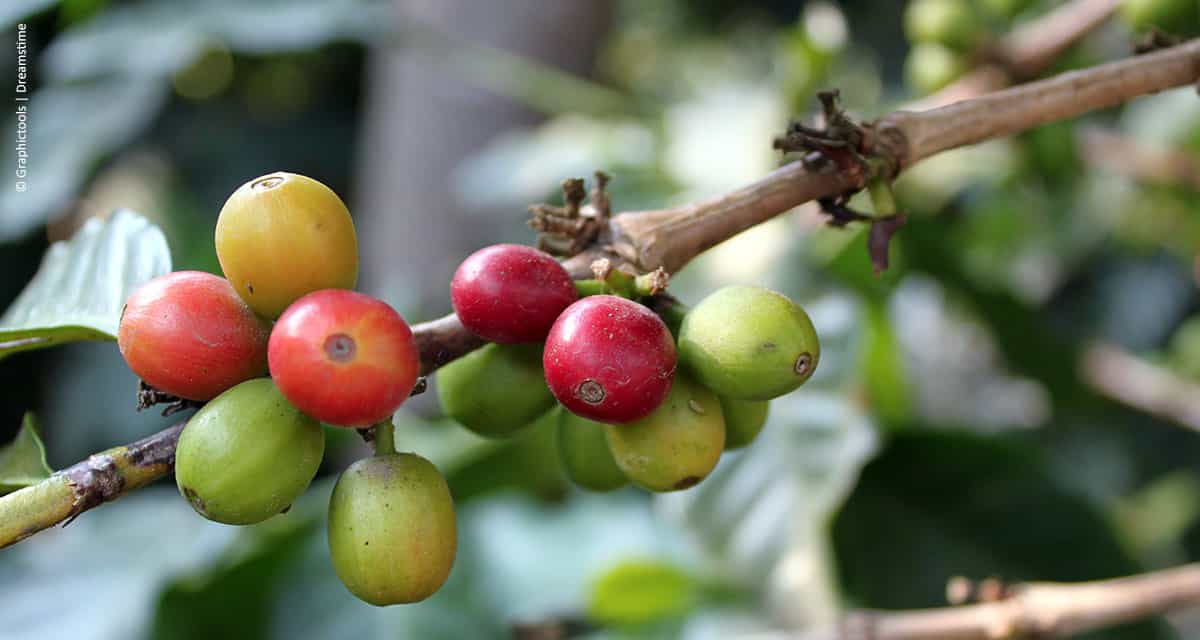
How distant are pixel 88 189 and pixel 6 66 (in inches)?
21.8

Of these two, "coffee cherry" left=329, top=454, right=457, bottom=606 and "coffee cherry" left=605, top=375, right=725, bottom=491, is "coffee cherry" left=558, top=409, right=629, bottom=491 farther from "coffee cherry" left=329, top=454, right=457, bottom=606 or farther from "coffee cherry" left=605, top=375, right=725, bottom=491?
"coffee cherry" left=329, top=454, right=457, bottom=606

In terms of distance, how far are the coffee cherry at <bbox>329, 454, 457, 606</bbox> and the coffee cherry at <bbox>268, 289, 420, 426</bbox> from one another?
0.24 ft

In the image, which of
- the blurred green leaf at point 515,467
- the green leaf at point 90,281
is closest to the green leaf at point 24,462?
the green leaf at point 90,281

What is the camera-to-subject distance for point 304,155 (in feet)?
14.7

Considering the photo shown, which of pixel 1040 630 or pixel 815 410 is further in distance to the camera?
pixel 815 410

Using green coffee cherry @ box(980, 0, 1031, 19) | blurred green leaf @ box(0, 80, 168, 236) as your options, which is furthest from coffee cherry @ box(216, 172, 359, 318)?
blurred green leaf @ box(0, 80, 168, 236)

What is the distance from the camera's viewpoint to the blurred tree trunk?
145 inches

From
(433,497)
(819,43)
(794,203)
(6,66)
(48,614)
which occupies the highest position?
(6,66)

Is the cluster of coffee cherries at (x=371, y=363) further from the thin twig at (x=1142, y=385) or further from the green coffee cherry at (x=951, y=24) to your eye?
the thin twig at (x=1142, y=385)

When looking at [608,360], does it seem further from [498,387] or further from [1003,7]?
[1003,7]

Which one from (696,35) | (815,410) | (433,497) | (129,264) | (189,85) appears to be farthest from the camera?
(696,35)

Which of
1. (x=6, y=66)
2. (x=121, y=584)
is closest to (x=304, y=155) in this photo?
(x=6, y=66)

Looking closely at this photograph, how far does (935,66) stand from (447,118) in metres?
2.09

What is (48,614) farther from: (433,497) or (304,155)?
(304,155)
